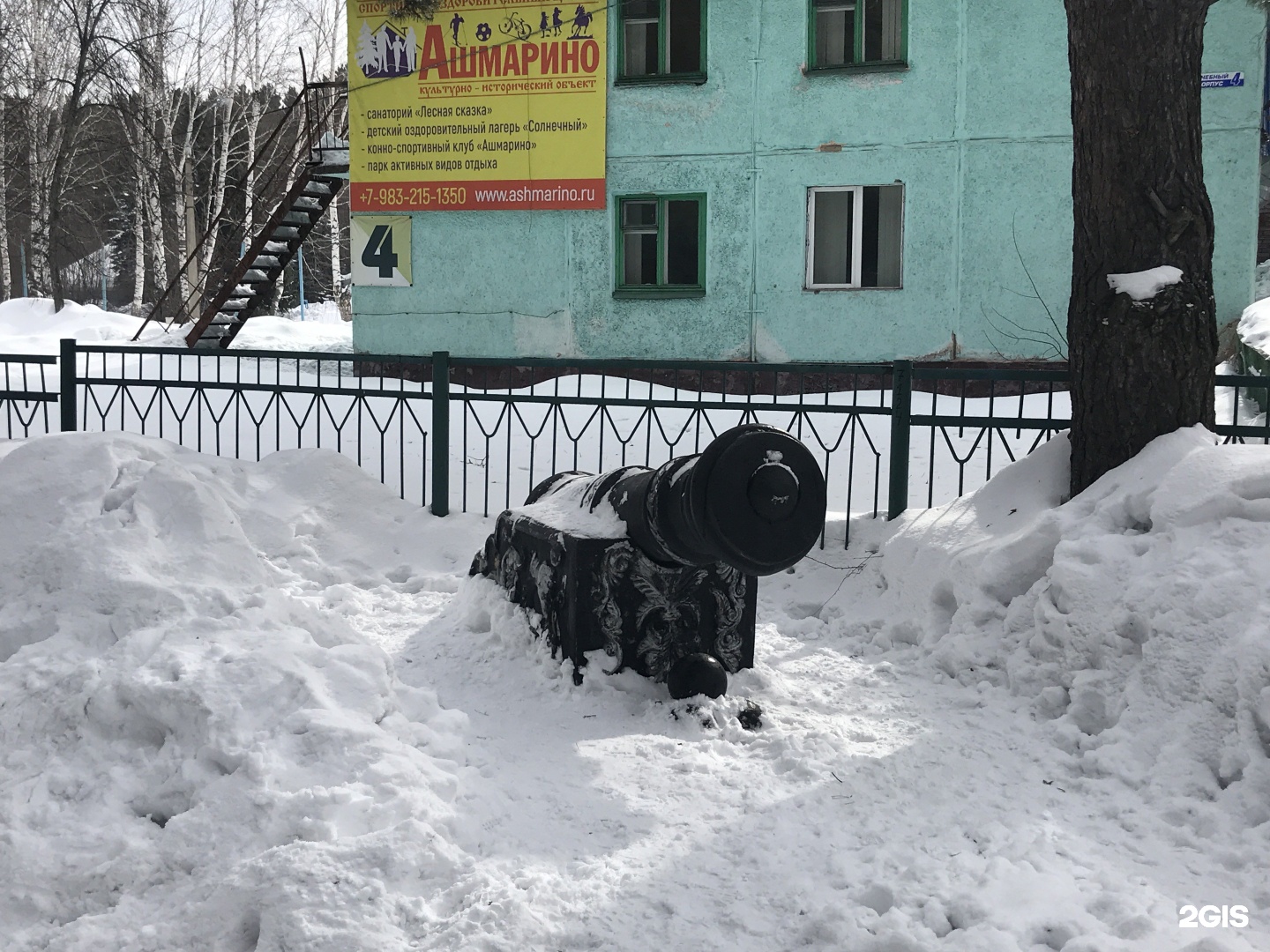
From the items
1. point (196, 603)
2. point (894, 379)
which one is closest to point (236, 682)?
point (196, 603)

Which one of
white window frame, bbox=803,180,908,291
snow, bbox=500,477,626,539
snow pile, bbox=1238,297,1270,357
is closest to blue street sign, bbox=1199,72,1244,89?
snow pile, bbox=1238,297,1270,357

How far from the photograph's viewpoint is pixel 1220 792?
317 centimetres

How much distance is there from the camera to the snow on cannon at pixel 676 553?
3457 mm

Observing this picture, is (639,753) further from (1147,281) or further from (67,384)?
(67,384)

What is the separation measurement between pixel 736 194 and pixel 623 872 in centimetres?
1119

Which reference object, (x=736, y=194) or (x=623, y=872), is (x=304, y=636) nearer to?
(x=623, y=872)

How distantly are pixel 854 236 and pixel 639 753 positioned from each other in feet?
34.3

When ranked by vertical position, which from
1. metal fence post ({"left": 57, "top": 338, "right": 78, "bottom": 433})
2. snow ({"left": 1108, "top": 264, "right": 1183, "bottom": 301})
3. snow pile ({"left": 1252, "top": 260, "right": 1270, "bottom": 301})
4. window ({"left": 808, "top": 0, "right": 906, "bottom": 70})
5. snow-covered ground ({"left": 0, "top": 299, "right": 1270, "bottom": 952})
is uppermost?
window ({"left": 808, "top": 0, "right": 906, "bottom": 70})

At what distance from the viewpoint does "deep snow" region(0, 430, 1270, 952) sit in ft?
8.55

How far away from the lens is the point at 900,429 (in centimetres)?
616

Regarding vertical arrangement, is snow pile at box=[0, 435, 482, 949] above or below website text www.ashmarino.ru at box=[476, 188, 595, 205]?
below

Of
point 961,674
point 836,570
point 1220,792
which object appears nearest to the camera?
point 1220,792

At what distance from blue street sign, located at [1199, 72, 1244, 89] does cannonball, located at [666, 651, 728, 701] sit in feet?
34.9

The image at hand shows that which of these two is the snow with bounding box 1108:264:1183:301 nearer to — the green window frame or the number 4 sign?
the green window frame
